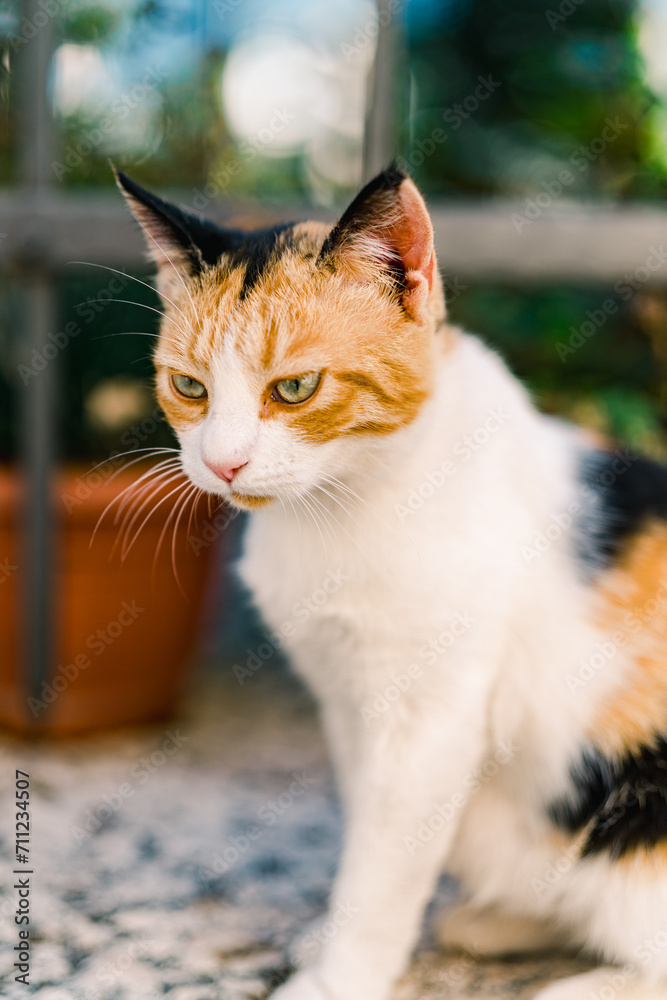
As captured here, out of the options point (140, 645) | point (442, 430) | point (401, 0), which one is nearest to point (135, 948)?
point (140, 645)

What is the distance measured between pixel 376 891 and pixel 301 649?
415 mm

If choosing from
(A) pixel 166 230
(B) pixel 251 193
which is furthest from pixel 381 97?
(A) pixel 166 230

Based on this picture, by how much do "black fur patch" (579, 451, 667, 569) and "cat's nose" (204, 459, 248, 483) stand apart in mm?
643

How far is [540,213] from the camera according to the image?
7.07 ft

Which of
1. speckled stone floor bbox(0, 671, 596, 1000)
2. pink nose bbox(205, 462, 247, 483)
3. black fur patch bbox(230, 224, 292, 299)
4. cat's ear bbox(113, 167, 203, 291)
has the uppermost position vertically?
cat's ear bbox(113, 167, 203, 291)

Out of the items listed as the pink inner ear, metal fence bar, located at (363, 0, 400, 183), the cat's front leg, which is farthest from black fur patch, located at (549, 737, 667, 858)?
metal fence bar, located at (363, 0, 400, 183)

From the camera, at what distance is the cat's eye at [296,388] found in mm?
1219

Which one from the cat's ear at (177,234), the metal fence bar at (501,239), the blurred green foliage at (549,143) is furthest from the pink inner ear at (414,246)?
the blurred green foliage at (549,143)

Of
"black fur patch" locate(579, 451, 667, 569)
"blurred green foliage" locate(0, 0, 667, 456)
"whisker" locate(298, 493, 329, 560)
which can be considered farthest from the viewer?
"blurred green foliage" locate(0, 0, 667, 456)

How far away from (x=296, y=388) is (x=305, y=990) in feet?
3.21

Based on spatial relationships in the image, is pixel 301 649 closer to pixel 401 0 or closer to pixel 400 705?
pixel 400 705

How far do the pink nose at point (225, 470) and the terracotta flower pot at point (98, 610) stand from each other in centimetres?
102

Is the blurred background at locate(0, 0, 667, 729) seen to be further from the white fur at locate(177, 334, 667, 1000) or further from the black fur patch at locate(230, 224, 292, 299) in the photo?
the white fur at locate(177, 334, 667, 1000)

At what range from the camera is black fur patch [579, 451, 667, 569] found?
1448 mm
